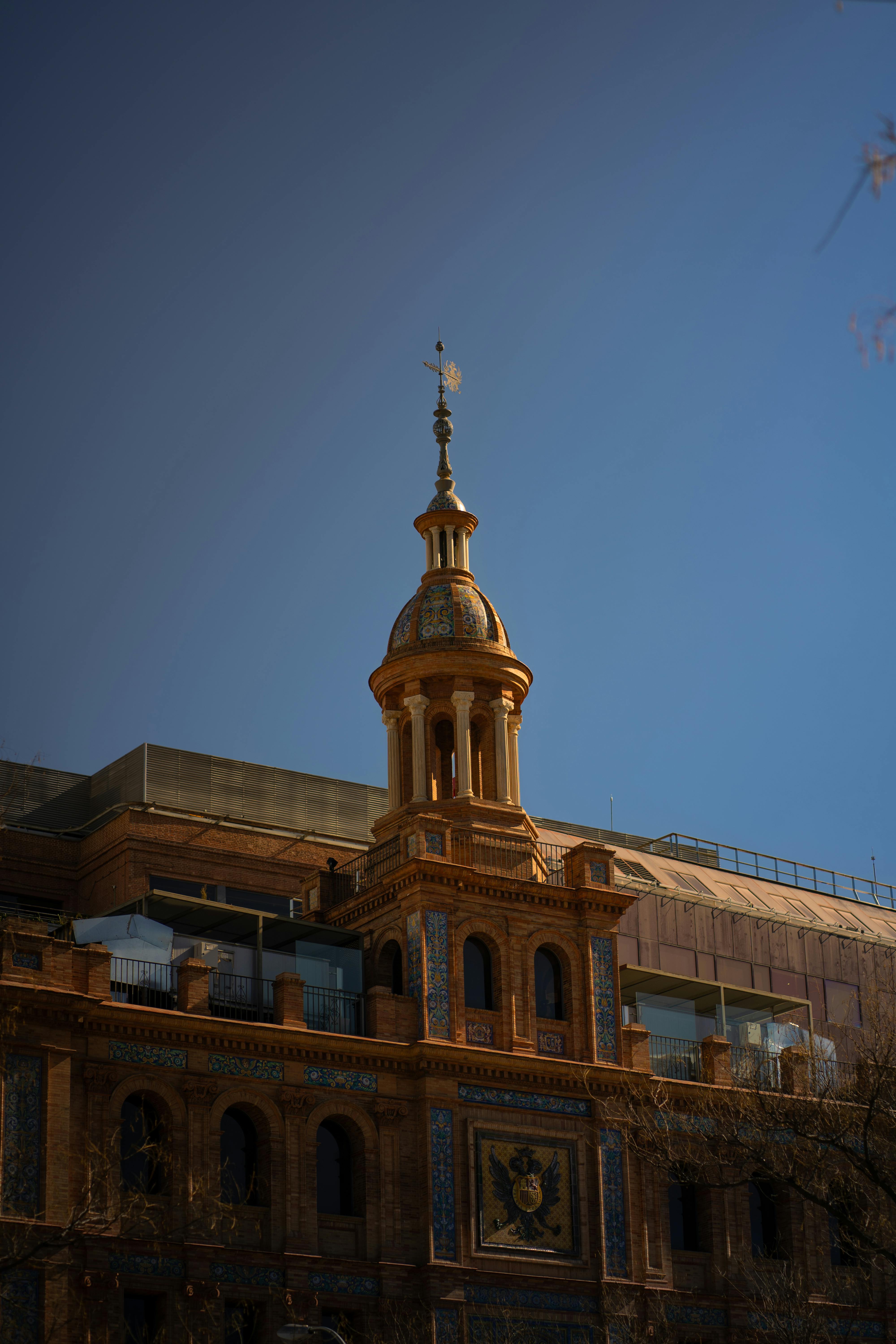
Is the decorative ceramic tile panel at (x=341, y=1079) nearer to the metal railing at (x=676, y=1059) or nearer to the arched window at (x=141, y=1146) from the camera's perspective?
the arched window at (x=141, y=1146)

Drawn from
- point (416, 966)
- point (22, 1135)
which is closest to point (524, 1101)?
point (416, 966)

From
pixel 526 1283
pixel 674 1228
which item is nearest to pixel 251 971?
pixel 526 1283

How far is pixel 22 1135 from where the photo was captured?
4116 cm

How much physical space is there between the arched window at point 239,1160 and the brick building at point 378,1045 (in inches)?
2.7

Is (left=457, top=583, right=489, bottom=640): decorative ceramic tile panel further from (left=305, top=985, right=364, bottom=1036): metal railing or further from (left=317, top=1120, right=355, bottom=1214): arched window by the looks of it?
(left=317, top=1120, right=355, bottom=1214): arched window

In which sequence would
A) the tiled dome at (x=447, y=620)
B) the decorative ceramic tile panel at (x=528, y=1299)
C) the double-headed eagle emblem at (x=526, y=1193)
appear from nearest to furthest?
the decorative ceramic tile panel at (x=528, y=1299) < the double-headed eagle emblem at (x=526, y=1193) < the tiled dome at (x=447, y=620)

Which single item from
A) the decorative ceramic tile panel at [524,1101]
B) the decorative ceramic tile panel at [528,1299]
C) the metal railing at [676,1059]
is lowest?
the decorative ceramic tile panel at [528,1299]

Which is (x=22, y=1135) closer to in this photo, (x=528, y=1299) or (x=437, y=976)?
(x=437, y=976)

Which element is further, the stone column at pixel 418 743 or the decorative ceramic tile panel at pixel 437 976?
the stone column at pixel 418 743

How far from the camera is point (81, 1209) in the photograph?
33750mm

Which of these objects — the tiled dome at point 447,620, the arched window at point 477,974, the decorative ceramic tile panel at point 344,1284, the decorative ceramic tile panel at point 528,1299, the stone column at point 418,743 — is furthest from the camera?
the tiled dome at point 447,620

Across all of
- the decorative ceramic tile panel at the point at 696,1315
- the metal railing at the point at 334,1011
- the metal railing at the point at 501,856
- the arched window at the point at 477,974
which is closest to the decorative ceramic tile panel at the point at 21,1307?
the metal railing at the point at 334,1011

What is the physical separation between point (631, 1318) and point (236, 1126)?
10.6 meters

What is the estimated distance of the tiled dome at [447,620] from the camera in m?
55.0
